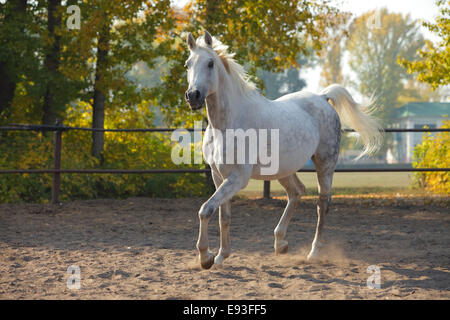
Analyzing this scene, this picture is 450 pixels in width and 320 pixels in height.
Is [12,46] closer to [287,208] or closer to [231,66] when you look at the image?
[231,66]

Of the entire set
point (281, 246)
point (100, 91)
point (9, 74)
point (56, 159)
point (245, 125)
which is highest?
point (9, 74)

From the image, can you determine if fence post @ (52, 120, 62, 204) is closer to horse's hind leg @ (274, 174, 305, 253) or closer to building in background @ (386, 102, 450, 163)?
horse's hind leg @ (274, 174, 305, 253)

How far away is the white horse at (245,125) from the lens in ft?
13.0

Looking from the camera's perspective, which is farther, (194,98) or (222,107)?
(222,107)

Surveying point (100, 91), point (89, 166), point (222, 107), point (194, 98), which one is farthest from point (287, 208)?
point (100, 91)

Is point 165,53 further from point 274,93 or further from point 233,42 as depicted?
point 274,93

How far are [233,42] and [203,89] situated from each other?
752 centimetres

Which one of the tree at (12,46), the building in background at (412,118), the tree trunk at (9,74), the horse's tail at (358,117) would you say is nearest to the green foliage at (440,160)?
the horse's tail at (358,117)

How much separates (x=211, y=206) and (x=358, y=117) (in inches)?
111

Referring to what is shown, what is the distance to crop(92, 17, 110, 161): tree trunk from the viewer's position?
33.8 feet

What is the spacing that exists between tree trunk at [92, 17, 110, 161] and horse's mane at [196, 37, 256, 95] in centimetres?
648

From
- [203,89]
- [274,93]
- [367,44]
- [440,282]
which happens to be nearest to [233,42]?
[203,89]

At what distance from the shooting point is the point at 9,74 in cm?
1034

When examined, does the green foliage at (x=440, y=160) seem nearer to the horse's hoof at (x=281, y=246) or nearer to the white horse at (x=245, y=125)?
the white horse at (x=245, y=125)
